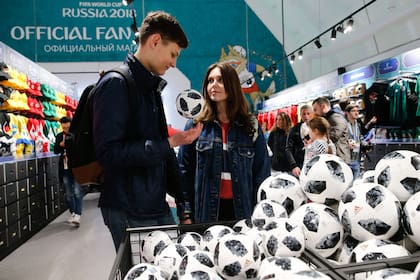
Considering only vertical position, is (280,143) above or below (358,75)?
below

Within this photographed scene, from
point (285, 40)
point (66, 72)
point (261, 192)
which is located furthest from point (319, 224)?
point (285, 40)

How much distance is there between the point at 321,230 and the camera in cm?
111

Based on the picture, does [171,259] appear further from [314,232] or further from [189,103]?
[189,103]

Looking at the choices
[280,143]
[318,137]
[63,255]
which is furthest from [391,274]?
[280,143]

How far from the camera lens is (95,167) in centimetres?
155

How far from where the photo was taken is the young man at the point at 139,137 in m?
1.46

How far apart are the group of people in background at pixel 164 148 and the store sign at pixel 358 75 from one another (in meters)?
4.91

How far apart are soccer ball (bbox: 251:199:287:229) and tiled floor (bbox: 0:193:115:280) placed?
8.30 feet

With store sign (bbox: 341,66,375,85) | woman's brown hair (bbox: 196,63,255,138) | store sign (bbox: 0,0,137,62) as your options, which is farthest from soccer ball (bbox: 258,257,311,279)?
store sign (bbox: 0,0,137,62)

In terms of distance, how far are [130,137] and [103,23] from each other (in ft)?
34.4

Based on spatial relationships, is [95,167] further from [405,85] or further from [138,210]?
[405,85]

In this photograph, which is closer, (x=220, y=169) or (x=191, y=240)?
(x=191, y=240)

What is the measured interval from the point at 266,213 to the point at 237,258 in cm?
27

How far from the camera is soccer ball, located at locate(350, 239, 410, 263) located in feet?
3.18
